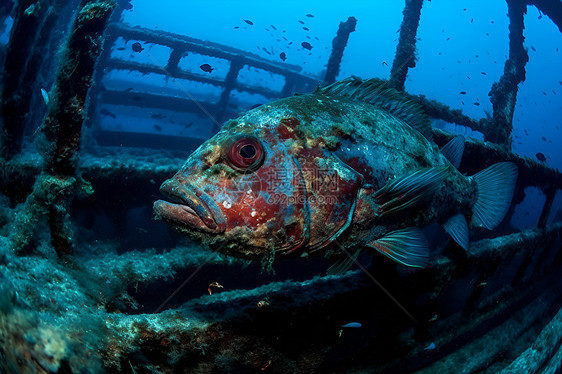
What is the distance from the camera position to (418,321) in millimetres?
3328

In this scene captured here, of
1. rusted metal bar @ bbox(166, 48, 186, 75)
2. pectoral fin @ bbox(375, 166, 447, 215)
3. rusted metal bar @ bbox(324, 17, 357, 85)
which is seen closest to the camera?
pectoral fin @ bbox(375, 166, 447, 215)

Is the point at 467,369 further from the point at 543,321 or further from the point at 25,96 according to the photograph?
the point at 25,96

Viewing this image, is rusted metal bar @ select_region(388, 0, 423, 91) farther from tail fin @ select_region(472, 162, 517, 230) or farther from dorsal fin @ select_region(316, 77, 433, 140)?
dorsal fin @ select_region(316, 77, 433, 140)

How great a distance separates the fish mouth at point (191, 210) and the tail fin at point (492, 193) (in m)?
2.95

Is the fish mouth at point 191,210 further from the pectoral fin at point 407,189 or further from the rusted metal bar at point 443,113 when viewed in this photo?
the rusted metal bar at point 443,113

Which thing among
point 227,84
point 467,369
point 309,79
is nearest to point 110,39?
point 227,84

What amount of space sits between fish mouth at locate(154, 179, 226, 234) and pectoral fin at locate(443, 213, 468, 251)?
2.48 meters

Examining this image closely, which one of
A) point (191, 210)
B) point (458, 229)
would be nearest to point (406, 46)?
point (458, 229)

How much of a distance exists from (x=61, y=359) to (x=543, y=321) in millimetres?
7008

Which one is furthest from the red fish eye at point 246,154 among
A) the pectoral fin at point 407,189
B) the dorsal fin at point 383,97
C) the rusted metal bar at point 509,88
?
the rusted metal bar at point 509,88

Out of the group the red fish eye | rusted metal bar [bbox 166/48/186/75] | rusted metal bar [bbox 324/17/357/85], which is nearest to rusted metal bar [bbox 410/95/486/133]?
the red fish eye

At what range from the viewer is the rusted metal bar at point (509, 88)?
6047 mm

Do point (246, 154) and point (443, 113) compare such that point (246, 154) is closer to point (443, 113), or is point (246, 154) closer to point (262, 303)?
point (262, 303)

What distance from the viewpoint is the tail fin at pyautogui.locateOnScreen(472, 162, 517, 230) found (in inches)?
126
